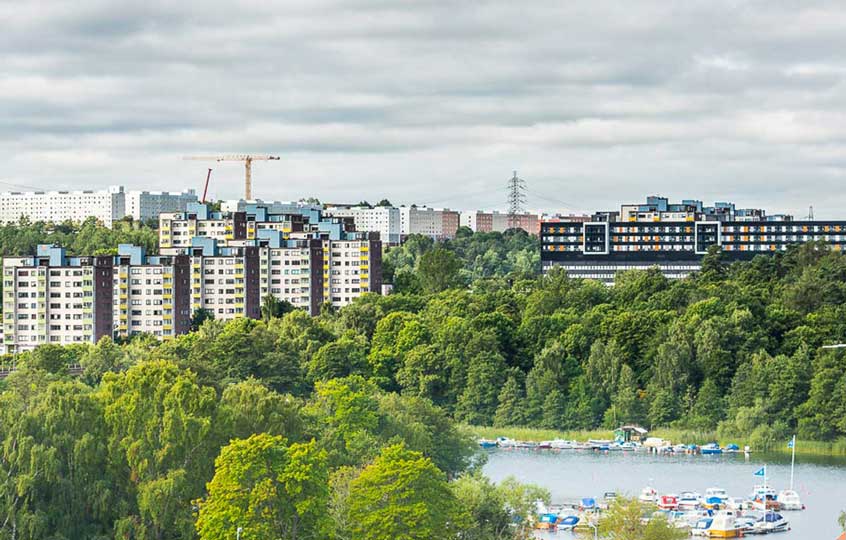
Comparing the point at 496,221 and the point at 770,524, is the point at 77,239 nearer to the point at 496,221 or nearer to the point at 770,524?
the point at 770,524

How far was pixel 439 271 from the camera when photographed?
3054 inches

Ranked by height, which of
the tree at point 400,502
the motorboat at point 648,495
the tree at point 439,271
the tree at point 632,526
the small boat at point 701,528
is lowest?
the small boat at point 701,528

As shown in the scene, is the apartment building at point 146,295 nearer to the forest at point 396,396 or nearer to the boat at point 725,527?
the forest at point 396,396

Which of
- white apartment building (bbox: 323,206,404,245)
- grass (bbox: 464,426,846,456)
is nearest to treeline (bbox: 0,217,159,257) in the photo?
grass (bbox: 464,426,846,456)

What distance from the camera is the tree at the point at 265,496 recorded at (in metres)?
24.5

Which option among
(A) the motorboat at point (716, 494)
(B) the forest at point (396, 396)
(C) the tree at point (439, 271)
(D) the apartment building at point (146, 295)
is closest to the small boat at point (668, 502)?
(A) the motorboat at point (716, 494)

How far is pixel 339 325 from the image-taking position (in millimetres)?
58188

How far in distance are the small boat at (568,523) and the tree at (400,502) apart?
1028 cm

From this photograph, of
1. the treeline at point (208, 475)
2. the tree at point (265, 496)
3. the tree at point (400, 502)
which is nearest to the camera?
the tree at point (265, 496)

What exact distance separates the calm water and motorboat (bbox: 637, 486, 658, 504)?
0.41m

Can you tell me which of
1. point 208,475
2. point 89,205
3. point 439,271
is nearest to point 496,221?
point 89,205

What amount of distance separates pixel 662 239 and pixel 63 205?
65807 mm

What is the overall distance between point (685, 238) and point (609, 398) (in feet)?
139

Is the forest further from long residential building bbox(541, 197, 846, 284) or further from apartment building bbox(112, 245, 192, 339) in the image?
long residential building bbox(541, 197, 846, 284)
